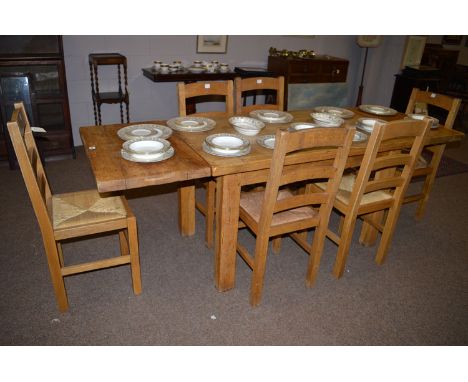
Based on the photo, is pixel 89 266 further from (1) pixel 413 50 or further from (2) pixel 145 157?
(1) pixel 413 50

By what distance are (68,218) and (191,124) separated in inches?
32.7

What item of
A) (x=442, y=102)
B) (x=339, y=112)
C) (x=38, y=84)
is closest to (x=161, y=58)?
(x=38, y=84)

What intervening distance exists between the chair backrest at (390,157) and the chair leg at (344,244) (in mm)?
94

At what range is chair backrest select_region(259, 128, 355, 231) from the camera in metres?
1.46

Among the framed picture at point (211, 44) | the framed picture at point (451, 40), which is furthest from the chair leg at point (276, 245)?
the framed picture at point (451, 40)

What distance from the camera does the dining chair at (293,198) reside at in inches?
58.6

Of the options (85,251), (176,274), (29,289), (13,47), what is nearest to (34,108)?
(13,47)

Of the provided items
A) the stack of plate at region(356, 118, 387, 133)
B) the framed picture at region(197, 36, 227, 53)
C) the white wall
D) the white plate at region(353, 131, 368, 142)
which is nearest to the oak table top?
the white plate at region(353, 131, 368, 142)

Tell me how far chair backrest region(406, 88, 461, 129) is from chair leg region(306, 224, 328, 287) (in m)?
1.30

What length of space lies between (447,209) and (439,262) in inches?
32.1

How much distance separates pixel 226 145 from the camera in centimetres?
181

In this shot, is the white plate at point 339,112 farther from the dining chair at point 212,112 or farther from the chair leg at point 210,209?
the chair leg at point 210,209

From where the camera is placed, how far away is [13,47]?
3098 mm

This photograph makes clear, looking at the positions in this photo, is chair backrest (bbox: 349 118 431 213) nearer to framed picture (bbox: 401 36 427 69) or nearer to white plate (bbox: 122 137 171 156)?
white plate (bbox: 122 137 171 156)
